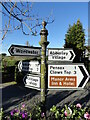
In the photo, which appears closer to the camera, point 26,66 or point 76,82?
point 76,82

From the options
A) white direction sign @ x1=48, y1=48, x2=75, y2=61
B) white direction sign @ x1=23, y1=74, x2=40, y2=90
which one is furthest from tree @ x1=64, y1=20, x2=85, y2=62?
white direction sign @ x1=23, y1=74, x2=40, y2=90

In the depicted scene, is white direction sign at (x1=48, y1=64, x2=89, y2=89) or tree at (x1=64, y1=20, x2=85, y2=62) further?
tree at (x1=64, y1=20, x2=85, y2=62)

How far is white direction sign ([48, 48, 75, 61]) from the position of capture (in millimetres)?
3004

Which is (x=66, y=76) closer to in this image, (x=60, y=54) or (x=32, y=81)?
(x=60, y=54)

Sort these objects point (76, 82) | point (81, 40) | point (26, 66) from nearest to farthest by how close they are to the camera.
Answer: point (76, 82) < point (26, 66) < point (81, 40)

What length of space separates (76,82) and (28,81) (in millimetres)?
859

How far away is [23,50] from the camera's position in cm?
297

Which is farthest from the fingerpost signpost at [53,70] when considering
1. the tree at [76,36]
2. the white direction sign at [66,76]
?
the tree at [76,36]

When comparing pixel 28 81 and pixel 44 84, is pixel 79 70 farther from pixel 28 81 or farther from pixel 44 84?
pixel 28 81

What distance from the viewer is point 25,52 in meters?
2.98

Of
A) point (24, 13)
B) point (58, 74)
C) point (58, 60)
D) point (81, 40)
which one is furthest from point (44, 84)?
point (81, 40)

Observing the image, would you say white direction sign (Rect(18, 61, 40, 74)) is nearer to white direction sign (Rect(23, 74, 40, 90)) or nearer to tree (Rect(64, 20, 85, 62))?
white direction sign (Rect(23, 74, 40, 90))

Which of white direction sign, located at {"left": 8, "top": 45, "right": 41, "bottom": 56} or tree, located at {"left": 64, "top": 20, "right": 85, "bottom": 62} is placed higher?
tree, located at {"left": 64, "top": 20, "right": 85, "bottom": 62}

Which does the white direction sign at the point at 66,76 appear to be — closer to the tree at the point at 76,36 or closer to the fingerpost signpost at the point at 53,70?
the fingerpost signpost at the point at 53,70
